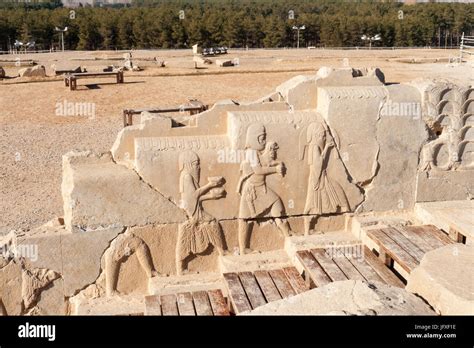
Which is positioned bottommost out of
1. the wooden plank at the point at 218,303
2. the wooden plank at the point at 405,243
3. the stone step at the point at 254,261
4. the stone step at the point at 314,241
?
the wooden plank at the point at 218,303

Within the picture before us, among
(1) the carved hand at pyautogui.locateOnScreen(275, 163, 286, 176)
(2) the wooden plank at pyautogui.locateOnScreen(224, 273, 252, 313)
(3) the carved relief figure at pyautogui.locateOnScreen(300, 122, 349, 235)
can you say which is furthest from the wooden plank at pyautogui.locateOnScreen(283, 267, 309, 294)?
(1) the carved hand at pyautogui.locateOnScreen(275, 163, 286, 176)

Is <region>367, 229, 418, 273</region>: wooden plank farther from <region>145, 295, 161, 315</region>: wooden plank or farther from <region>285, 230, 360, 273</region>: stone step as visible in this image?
<region>145, 295, 161, 315</region>: wooden plank

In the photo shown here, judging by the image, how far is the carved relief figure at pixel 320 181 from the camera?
604 cm

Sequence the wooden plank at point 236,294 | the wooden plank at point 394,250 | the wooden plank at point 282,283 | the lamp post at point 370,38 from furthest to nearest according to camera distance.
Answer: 1. the lamp post at point 370,38
2. the wooden plank at point 394,250
3. the wooden plank at point 282,283
4. the wooden plank at point 236,294

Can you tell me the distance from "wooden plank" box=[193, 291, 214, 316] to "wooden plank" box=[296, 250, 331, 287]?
3.33ft

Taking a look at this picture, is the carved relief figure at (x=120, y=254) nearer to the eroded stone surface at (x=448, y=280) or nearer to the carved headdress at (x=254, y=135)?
the carved headdress at (x=254, y=135)

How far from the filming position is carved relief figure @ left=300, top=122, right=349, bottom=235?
604 cm

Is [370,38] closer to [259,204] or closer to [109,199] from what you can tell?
[259,204]

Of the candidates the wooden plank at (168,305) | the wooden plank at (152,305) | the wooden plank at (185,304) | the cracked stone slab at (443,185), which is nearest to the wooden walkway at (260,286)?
the wooden plank at (185,304)

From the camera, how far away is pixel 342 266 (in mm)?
5590

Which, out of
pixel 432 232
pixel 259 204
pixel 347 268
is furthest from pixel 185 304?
pixel 432 232

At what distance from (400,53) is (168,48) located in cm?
1865

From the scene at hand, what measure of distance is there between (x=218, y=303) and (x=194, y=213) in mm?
1066

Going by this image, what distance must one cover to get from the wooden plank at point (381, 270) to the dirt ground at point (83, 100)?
596cm
